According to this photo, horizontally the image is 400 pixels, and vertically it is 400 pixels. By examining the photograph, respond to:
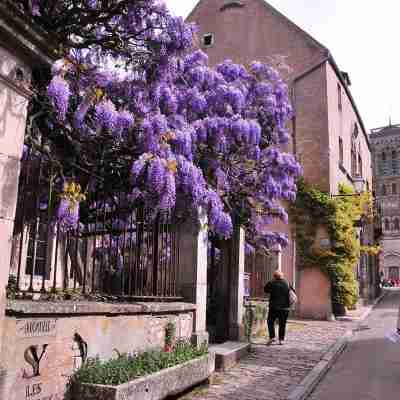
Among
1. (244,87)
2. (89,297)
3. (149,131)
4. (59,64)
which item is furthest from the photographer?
(244,87)

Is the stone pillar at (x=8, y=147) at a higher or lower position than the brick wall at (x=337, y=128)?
lower

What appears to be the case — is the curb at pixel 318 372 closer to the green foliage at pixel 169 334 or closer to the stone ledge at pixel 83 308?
the green foliage at pixel 169 334

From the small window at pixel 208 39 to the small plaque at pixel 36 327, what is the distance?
64.3ft

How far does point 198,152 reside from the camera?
10.2 metres

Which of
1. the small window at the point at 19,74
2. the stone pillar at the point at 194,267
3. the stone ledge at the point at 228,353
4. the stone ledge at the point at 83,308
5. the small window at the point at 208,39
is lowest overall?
the stone ledge at the point at 228,353

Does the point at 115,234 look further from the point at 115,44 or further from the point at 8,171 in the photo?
the point at 115,44

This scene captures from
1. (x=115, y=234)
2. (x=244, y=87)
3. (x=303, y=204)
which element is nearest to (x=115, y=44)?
(x=115, y=234)

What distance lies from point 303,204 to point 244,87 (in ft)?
25.8

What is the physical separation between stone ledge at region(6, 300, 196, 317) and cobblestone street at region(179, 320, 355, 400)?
3.96 ft

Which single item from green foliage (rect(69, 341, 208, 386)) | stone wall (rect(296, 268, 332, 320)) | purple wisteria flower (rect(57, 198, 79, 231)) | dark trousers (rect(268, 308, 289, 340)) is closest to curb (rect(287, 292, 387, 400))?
dark trousers (rect(268, 308, 289, 340))

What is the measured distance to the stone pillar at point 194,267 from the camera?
8.02 metres

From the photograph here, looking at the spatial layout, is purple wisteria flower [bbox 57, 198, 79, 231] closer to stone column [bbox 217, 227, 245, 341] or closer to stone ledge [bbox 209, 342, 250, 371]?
stone ledge [bbox 209, 342, 250, 371]

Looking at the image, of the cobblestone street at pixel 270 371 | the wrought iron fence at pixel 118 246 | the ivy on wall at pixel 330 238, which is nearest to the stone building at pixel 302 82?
the ivy on wall at pixel 330 238

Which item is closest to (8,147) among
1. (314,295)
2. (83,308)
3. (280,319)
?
(83,308)
